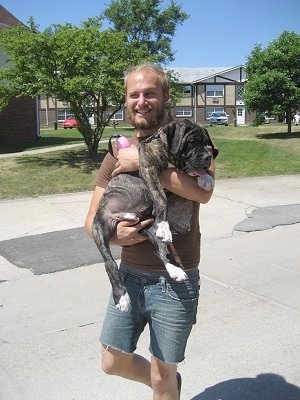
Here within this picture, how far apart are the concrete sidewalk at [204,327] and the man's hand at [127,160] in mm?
1648

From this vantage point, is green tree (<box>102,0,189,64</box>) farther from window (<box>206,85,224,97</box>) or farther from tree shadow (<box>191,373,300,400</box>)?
tree shadow (<box>191,373,300,400</box>)

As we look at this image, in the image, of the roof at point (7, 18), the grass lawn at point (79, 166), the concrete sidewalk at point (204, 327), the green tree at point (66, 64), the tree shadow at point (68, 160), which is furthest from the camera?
the roof at point (7, 18)

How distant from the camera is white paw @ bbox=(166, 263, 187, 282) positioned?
2.30 m

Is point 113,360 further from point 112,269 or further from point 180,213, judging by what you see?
point 180,213

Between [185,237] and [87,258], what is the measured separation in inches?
155

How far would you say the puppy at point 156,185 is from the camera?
228 centimetres

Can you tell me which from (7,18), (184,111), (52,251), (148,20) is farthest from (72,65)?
(184,111)

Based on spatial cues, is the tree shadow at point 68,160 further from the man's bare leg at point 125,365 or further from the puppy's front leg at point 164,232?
the puppy's front leg at point 164,232

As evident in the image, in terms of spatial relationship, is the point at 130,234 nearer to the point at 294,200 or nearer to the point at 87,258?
the point at 87,258

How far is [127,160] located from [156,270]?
1.83ft

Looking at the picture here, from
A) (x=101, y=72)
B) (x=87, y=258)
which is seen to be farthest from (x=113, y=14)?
(x=87, y=258)

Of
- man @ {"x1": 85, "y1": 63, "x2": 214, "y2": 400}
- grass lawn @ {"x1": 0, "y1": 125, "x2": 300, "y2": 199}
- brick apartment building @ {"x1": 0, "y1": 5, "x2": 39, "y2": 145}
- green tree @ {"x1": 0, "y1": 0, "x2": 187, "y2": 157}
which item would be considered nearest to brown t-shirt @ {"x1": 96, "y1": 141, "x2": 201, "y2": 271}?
man @ {"x1": 85, "y1": 63, "x2": 214, "y2": 400}

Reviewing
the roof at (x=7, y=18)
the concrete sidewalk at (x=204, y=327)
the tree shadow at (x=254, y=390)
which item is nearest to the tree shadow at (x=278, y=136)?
the roof at (x=7, y=18)

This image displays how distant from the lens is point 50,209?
9.09 m
